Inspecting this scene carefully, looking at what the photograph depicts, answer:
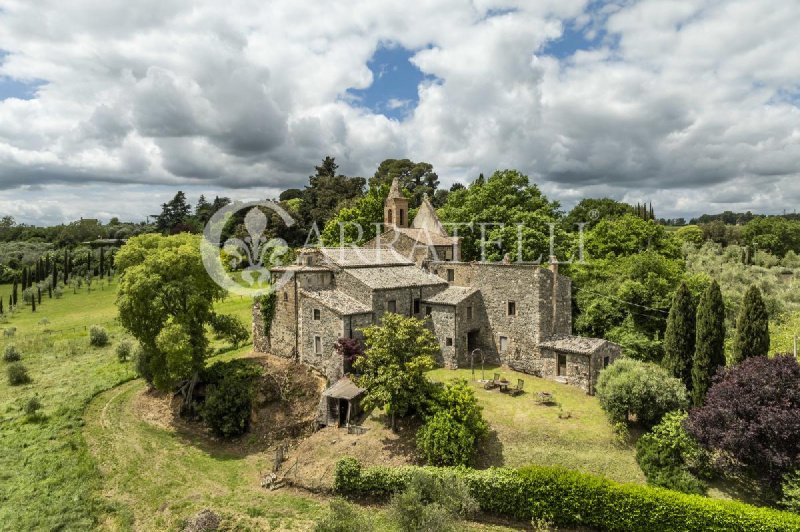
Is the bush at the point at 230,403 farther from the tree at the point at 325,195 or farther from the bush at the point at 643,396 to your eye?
the tree at the point at 325,195

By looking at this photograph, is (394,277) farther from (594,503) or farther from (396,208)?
(594,503)

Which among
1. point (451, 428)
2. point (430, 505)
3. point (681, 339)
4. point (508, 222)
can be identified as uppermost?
point (508, 222)

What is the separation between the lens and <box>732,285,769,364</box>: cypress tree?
2241 cm

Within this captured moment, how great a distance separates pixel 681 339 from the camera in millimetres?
25141

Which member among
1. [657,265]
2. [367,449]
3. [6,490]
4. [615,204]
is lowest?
[6,490]

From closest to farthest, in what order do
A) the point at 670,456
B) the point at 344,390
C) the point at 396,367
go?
the point at 670,456 < the point at 396,367 < the point at 344,390

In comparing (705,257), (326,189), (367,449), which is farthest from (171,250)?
(705,257)

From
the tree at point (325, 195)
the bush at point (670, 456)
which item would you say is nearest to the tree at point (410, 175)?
the tree at point (325, 195)

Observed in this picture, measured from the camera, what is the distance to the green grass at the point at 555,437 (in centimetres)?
2125

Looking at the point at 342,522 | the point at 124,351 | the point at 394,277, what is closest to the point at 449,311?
the point at 394,277

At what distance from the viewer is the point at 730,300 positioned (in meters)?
34.8

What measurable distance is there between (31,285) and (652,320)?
80821 mm

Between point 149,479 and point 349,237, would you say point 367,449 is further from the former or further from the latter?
point 349,237

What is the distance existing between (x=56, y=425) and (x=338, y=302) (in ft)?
63.1
